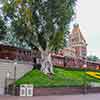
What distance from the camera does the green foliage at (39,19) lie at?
36.8 meters

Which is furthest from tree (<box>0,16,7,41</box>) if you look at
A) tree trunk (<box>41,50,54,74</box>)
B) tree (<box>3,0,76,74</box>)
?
tree trunk (<box>41,50,54,74</box>)

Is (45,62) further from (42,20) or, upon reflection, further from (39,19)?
(39,19)

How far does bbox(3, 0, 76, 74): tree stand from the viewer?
36.9m

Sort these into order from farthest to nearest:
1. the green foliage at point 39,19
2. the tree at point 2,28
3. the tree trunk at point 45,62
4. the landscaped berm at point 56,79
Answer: the tree at point 2,28 → the tree trunk at point 45,62 → the green foliage at point 39,19 → the landscaped berm at point 56,79

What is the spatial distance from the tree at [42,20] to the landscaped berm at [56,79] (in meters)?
1.54

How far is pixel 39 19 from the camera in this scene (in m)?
39.4

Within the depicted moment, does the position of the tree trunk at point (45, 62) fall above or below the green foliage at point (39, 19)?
below

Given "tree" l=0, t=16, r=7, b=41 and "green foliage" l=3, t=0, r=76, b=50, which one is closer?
"green foliage" l=3, t=0, r=76, b=50

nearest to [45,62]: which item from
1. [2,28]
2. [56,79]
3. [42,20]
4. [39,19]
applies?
[56,79]

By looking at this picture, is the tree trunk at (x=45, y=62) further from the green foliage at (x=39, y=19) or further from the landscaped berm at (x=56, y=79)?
the green foliage at (x=39, y=19)

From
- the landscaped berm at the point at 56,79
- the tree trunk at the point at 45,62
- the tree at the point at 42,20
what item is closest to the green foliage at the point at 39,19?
the tree at the point at 42,20

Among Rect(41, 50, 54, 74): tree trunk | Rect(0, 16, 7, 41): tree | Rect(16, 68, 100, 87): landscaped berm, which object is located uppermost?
Rect(0, 16, 7, 41): tree

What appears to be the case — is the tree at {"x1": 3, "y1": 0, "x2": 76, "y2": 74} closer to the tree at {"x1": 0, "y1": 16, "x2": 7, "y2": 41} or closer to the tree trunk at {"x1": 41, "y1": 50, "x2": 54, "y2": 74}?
the tree trunk at {"x1": 41, "y1": 50, "x2": 54, "y2": 74}

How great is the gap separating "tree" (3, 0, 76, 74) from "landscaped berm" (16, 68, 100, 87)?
154 cm
